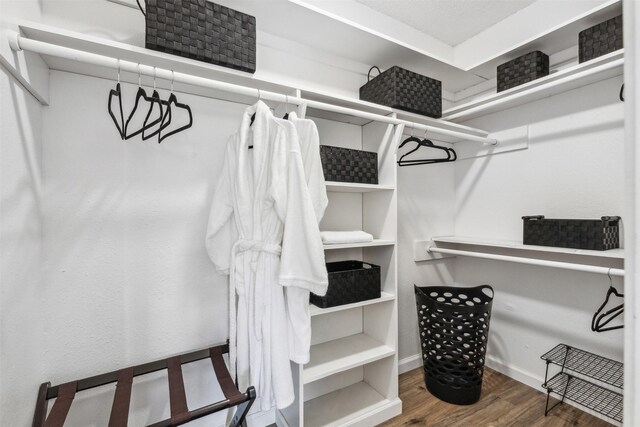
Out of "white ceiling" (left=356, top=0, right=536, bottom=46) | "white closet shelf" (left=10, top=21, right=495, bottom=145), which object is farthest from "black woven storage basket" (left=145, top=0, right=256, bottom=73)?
"white ceiling" (left=356, top=0, right=536, bottom=46)

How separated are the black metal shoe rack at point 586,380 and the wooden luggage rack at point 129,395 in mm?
1663

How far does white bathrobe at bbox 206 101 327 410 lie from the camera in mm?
1140

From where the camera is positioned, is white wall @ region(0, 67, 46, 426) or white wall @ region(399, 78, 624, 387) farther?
white wall @ region(399, 78, 624, 387)

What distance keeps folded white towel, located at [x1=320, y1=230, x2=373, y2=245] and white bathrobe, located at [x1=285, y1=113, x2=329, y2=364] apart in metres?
0.23

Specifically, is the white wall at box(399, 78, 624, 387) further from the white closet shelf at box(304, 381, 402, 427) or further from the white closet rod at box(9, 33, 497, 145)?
the white closet rod at box(9, 33, 497, 145)

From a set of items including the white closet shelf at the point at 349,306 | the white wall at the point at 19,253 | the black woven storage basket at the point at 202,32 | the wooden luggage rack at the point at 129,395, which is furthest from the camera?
the white closet shelf at the point at 349,306

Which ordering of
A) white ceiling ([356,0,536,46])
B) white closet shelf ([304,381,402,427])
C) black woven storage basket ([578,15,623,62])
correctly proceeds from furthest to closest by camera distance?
white ceiling ([356,0,536,46]), white closet shelf ([304,381,402,427]), black woven storage basket ([578,15,623,62])

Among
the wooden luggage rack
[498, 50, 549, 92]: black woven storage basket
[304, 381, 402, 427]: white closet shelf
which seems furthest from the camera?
[498, 50, 549, 92]: black woven storage basket

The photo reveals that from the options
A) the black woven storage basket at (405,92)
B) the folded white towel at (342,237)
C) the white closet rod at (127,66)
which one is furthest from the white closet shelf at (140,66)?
the folded white towel at (342,237)

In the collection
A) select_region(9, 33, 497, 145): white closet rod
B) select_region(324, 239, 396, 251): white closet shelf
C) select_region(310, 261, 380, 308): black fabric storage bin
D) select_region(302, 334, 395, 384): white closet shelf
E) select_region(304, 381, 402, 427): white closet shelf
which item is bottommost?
select_region(304, 381, 402, 427): white closet shelf

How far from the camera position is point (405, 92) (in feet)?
5.41

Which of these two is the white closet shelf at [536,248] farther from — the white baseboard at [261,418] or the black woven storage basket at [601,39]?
the white baseboard at [261,418]

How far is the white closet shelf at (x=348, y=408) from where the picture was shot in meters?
1.53

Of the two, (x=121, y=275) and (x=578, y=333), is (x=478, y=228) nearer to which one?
(x=578, y=333)
